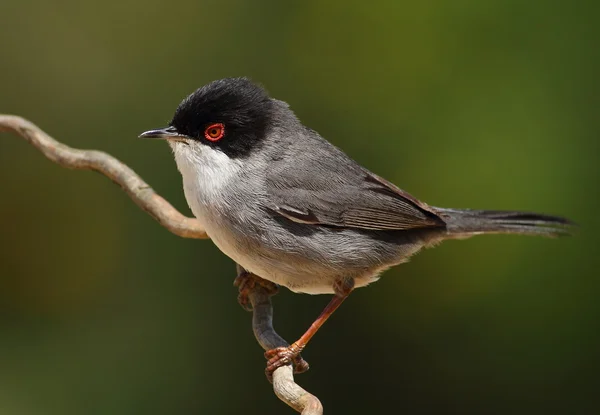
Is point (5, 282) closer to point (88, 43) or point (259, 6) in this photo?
point (88, 43)

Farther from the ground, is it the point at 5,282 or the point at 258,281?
the point at 258,281

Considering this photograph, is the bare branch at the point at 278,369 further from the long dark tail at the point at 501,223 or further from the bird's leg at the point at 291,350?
the long dark tail at the point at 501,223

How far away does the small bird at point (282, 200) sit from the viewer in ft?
12.3

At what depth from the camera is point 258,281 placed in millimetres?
4215

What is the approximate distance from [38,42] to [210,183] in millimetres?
3038

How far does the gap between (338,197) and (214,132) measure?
675mm

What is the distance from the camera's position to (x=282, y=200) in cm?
384

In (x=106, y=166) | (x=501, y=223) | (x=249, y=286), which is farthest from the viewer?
(x=501, y=223)

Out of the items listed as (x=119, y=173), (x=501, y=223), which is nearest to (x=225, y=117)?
(x=119, y=173)

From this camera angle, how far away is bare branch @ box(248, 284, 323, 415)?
3.00m

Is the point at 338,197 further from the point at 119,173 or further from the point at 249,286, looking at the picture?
the point at 119,173

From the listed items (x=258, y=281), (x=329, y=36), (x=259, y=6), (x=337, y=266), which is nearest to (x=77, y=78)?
(x=259, y=6)

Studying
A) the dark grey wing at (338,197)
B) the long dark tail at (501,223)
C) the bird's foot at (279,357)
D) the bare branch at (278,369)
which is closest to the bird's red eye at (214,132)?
the dark grey wing at (338,197)

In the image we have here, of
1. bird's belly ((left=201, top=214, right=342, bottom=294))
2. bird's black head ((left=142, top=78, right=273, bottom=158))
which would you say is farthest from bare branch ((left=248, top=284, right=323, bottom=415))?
bird's black head ((left=142, top=78, right=273, bottom=158))
